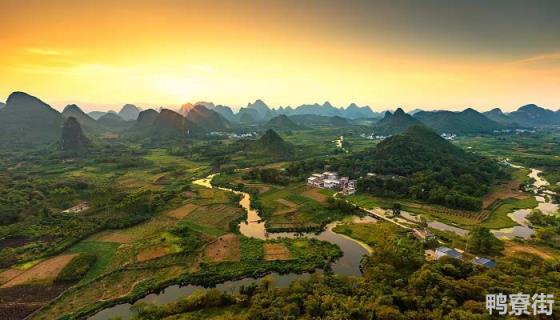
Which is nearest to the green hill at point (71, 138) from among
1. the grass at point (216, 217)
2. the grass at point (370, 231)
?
the grass at point (216, 217)

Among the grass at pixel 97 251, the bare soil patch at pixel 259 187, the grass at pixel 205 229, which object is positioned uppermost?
the bare soil patch at pixel 259 187

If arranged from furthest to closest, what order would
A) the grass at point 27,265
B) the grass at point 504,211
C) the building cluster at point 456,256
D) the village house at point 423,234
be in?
1. the grass at point 504,211
2. the village house at point 423,234
3. the grass at point 27,265
4. the building cluster at point 456,256

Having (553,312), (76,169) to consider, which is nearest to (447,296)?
(553,312)

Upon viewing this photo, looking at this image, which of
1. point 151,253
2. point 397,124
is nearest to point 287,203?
point 151,253

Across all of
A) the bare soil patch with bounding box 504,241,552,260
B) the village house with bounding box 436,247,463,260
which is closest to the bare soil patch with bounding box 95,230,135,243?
the village house with bounding box 436,247,463,260

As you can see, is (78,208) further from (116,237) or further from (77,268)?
(77,268)

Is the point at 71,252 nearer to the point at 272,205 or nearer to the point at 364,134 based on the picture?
the point at 272,205

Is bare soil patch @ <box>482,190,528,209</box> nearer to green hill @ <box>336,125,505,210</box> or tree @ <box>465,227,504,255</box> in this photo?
green hill @ <box>336,125,505,210</box>

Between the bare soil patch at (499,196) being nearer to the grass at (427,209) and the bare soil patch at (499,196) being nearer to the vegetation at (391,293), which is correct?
the grass at (427,209)
